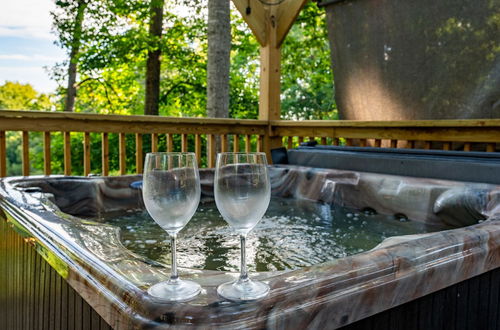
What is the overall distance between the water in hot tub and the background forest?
18.8 feet

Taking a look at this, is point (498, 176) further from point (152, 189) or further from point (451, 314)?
point (152, 189)

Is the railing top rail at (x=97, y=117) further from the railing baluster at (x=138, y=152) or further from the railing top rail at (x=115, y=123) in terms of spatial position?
the railing baluster at (x=138, y=152)

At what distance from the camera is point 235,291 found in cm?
62

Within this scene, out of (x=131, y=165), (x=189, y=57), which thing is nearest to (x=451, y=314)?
(x=131, y=165)

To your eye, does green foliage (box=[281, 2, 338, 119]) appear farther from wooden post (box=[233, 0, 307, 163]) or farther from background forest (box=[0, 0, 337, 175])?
wooden post (box=[233, 0, 307, 163])

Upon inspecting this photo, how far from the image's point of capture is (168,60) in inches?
349

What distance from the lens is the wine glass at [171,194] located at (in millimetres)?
648

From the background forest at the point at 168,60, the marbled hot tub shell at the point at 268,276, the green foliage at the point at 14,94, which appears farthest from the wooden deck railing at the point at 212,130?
the green foliage at the point at 14,94

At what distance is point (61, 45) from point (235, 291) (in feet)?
27.8

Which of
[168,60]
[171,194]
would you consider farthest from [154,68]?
[171,194]

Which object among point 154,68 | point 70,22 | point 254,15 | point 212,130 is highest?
point 70,22

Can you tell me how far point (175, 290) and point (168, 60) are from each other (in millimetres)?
8724

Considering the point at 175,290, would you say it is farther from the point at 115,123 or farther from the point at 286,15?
the point at 286,15

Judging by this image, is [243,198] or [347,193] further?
[347,193]
